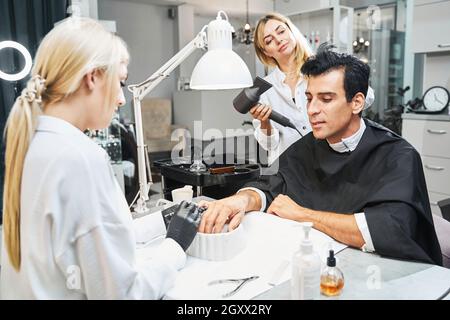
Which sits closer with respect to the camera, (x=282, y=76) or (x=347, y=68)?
(x=347, y=68)

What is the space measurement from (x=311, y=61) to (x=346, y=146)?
35cm

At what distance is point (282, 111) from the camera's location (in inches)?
82.0

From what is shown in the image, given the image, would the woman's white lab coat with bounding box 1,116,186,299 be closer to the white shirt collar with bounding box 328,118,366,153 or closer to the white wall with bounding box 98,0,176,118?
the white shirt collar with bounding box 328,118,366,153

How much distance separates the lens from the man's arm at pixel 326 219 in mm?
1141

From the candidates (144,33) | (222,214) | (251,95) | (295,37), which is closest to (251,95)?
(251,95)

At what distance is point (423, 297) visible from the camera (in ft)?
2.87

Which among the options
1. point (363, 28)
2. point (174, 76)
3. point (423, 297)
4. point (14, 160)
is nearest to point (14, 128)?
point (14, 160)

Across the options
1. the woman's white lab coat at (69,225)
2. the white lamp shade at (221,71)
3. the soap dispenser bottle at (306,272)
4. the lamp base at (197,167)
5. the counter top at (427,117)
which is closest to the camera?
the woman's white lab coat at (69,225)

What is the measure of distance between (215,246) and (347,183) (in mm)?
585

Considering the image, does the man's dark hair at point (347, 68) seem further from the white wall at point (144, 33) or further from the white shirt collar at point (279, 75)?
the white wall at point (144, 33)

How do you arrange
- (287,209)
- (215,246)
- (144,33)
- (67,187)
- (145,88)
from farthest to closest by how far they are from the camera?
1. (144,33)
2. (145,88)
3. (287,209)
4. (215,246)
5. (67,187)

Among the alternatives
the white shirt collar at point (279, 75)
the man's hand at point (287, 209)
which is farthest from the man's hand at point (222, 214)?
the white shirt collar at point (279, 75)

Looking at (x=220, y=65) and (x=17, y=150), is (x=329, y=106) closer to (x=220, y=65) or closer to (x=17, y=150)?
(x=220, y=65)

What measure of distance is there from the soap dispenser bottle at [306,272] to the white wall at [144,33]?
544 centimetres
